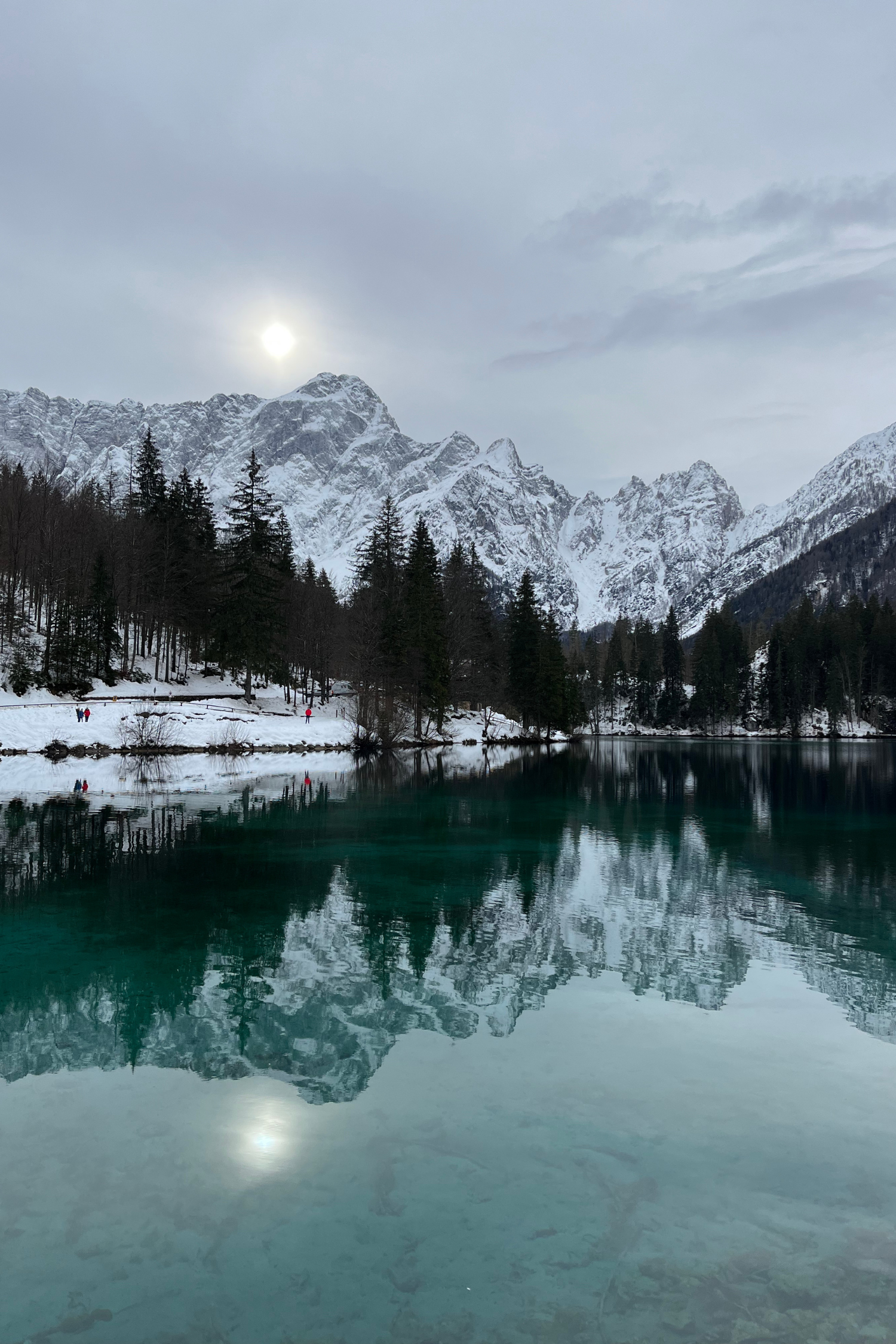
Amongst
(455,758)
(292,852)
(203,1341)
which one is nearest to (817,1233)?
(203,1341)

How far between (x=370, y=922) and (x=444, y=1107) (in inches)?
245

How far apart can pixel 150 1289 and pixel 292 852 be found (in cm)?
1456

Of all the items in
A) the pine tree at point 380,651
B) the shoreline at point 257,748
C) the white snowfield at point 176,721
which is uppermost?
the pine tree at point 380,651

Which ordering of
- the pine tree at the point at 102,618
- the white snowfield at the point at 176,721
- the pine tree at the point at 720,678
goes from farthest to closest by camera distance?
the pine tree at the point at 720,678 < the pine tree at the point at 102,618 < the white snowfield at the point at 176,721

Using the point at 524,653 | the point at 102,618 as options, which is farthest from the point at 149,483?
the point at 524,653

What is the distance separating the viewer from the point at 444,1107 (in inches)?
276

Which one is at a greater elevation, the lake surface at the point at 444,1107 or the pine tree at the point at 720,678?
the pine tree at the point at 720,678

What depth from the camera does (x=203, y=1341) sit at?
4383 millimetres

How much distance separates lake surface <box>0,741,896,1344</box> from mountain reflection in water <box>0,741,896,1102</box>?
75 millimetres

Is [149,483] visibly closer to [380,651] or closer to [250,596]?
[250,596]

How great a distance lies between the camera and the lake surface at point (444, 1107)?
475cm

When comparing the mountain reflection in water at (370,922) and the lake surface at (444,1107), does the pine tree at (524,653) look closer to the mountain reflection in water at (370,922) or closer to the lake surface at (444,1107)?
the mountain reflection in water at (370,922)

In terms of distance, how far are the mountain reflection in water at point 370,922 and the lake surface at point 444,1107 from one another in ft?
0.24

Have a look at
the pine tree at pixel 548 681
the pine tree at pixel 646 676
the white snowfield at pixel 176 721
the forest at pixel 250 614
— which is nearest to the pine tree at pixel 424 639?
the forest at pixel 250 614
